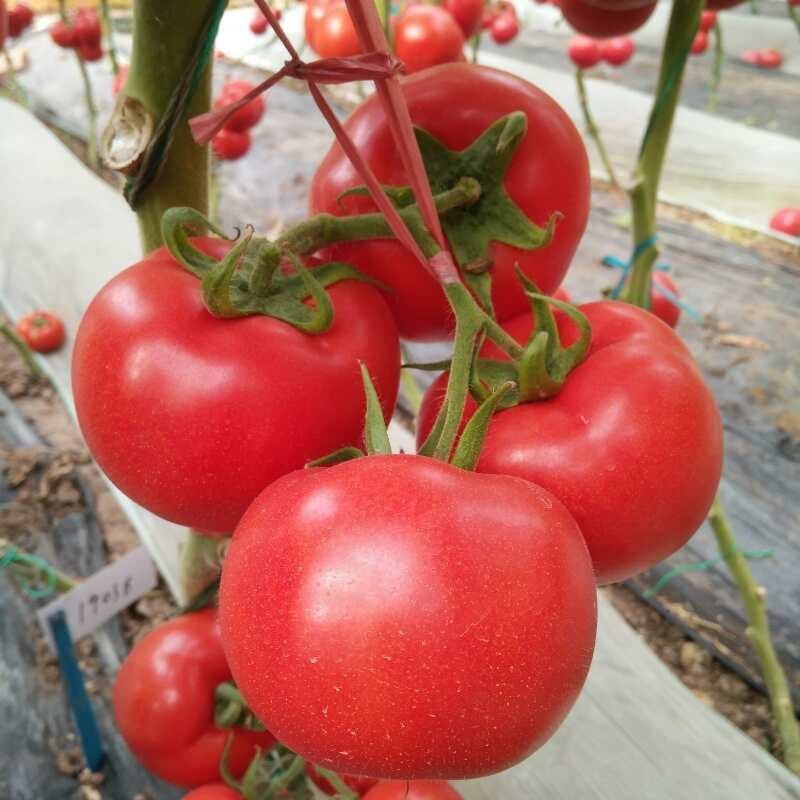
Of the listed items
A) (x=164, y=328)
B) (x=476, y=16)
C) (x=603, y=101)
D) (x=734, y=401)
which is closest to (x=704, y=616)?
(x=734, y=401)

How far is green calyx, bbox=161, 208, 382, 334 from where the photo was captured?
374mm

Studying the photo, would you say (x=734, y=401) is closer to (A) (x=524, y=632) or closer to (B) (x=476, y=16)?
(B) (x=476, y=16)

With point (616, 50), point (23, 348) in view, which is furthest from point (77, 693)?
point (616, 50)

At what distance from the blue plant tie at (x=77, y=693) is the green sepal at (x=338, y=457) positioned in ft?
2.20

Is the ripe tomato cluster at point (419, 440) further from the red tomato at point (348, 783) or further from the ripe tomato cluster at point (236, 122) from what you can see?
the ripe tomato cluster at point (236, 122)

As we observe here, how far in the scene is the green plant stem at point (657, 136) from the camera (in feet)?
2.07

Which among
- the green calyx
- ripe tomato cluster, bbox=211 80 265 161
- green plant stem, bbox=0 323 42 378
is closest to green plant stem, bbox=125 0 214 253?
the green calyx

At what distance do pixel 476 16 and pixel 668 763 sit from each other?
158 cm

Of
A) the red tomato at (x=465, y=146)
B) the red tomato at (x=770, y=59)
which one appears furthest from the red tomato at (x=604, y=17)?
the red tomato at (x=770, y=59)

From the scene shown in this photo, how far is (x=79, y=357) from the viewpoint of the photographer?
408 millimetres

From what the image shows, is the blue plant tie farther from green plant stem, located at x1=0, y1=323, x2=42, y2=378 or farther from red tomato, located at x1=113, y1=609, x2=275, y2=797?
green plant stem, located at x1=0, y1=323, x2=42, y2=378

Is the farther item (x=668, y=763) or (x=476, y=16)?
(x=476, y=16)

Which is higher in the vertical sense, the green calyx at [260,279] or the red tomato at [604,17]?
the green calyx at [260,279]

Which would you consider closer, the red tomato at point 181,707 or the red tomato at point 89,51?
the red tomato at point 181,707
